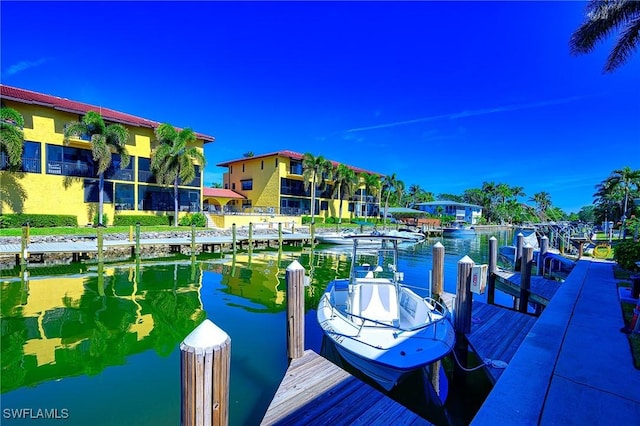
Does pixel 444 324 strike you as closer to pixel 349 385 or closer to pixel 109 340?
pixel 349 385

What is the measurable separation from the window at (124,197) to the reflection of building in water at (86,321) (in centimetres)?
1713

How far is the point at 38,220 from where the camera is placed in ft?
78.4

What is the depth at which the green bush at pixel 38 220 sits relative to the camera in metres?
22.6

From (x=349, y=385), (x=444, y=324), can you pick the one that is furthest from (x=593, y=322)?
(x=349, y=385)

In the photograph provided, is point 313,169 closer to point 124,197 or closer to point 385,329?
point 124,197

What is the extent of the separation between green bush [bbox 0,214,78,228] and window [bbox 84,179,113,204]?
8.24 ft

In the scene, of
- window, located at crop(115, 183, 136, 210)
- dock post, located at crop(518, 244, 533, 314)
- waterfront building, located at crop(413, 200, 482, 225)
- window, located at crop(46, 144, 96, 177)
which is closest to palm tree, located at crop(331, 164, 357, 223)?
window, located at crop(115, 183, 136, 210)

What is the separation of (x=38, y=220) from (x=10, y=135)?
666 cm

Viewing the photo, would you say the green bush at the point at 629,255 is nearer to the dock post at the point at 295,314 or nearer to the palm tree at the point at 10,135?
the dock post at the point at 295,314

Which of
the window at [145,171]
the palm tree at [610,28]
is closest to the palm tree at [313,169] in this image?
the window at [145,171]

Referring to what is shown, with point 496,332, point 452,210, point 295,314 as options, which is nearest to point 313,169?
point 496,332

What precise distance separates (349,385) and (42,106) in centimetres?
3304

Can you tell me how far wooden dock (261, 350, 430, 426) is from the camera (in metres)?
4.10

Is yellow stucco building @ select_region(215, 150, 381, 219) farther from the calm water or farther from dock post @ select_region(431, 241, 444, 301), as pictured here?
dock post @ select_region(431, 241, 444, 301)
